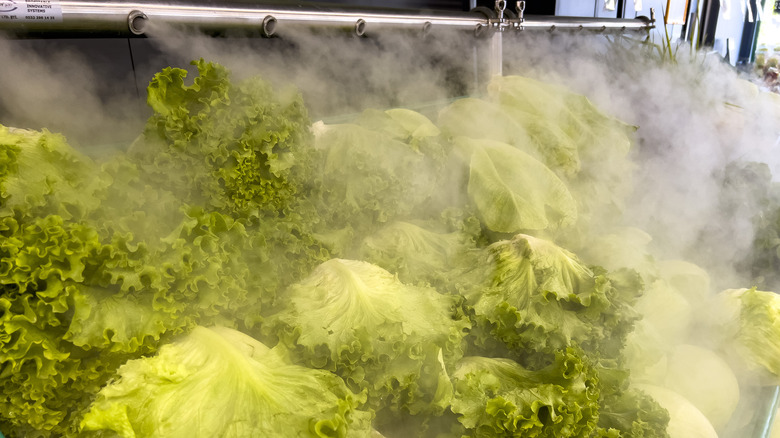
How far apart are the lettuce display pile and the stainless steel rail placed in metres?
0.22

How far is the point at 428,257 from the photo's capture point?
5.75 feet

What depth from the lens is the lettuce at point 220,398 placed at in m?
1.02

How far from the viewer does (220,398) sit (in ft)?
3.55

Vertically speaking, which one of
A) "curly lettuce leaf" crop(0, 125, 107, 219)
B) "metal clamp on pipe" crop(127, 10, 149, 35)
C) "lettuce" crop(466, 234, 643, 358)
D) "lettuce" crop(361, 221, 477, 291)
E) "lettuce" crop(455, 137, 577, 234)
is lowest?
"lettuce" crop(466, 234, 643, 358)

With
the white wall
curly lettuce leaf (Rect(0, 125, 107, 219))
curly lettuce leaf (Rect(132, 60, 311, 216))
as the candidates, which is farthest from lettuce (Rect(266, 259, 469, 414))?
the white wall

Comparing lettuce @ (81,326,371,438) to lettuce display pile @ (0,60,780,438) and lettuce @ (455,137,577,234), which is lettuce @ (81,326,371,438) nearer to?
lettuce display pile @ (0,60,780,438)

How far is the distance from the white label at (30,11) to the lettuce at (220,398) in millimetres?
834

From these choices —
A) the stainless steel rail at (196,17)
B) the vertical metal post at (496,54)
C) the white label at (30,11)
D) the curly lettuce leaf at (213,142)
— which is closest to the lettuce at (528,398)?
the curly lettuce leaf at (213,142)

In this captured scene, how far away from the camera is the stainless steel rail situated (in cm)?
122

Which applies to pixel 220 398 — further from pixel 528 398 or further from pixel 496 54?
pixel 496 54

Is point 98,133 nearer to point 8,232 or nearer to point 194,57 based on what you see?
point 194,57

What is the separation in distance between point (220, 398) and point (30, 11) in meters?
1.00

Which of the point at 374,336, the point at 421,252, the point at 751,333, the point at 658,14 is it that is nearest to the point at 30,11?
the point at 374,336

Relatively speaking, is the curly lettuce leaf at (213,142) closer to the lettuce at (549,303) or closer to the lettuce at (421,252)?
the lettuce at (421,252)
